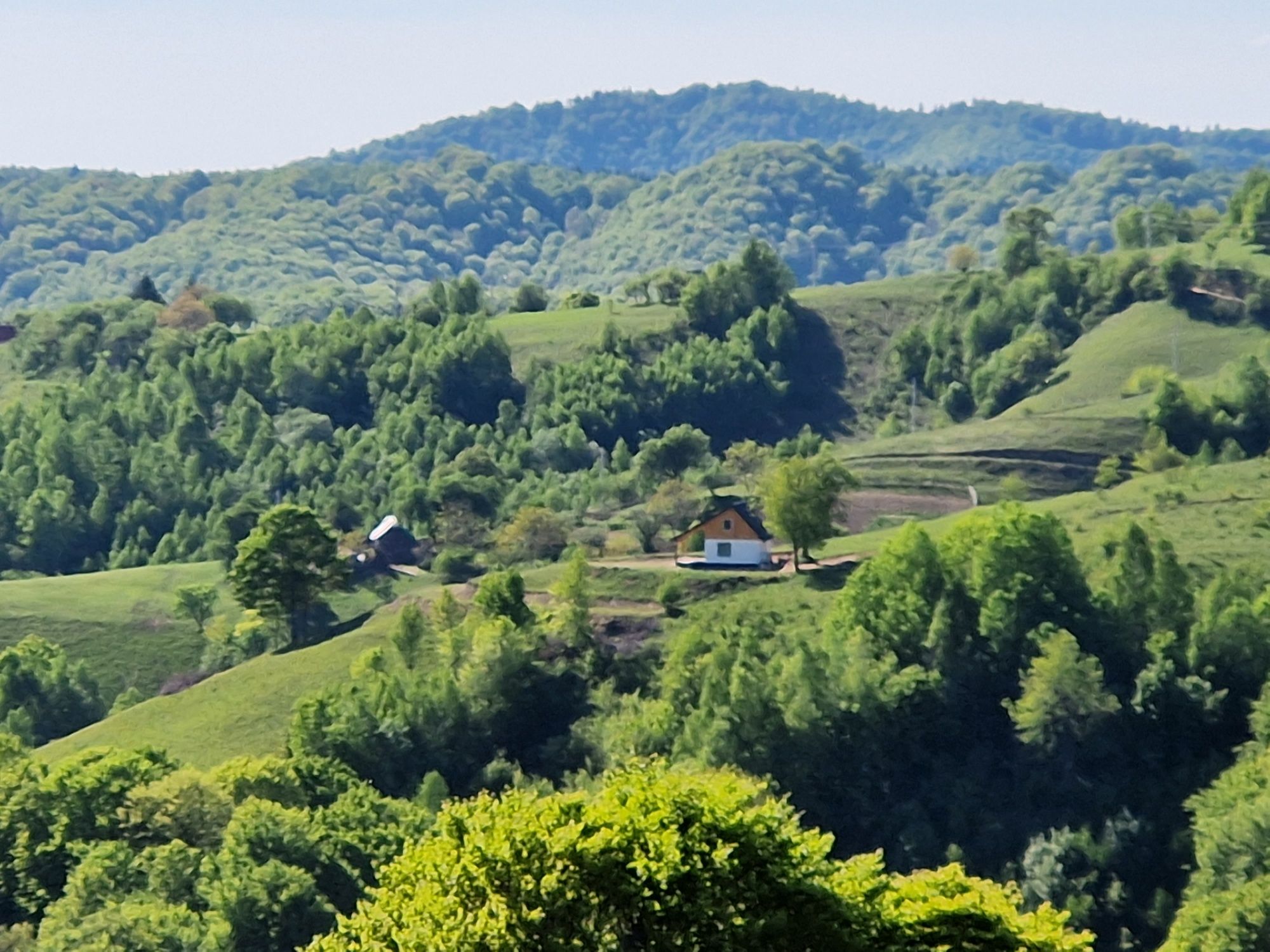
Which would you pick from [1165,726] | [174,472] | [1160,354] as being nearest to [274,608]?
[1165,726]

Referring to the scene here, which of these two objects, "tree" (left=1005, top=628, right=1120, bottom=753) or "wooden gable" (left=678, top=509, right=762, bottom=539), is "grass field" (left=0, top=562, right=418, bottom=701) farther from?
"tree" (left=1005, top=628, right=1120, bottom=753)

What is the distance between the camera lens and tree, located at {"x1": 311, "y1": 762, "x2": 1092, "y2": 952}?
37.8m

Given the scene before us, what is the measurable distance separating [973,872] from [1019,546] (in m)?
17.3

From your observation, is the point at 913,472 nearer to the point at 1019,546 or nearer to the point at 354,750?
the point at 1019,546

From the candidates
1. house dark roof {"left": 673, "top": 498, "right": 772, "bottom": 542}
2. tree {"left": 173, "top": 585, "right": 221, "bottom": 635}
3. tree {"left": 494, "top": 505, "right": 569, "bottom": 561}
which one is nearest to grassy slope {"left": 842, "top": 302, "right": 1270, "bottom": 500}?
tree {"left": 494, "top": 505, "right": 569, "bottom": 561}

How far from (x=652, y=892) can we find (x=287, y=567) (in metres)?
78.4

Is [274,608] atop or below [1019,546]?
below

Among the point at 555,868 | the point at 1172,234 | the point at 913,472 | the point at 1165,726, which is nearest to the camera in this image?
the point at 555,868

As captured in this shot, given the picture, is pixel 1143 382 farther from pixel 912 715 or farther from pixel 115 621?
pixel 115 621

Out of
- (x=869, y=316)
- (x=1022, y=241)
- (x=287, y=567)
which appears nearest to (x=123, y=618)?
(x=287, y=567)

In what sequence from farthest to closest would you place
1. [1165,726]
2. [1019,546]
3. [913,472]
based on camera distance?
[913,472], [1019,546], [1165,726]

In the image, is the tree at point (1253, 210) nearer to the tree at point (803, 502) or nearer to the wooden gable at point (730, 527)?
the tree at point (803, 502)

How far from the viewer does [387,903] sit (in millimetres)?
39656

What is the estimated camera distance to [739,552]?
109 meters
